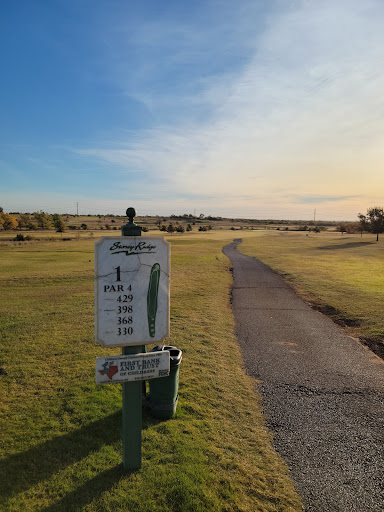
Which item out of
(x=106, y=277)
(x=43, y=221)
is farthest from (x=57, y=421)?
(x=43, y=221)

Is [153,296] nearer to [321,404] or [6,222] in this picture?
[321,404]

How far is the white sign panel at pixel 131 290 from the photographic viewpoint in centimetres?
411

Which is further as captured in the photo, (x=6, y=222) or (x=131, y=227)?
(x=6, y=222)

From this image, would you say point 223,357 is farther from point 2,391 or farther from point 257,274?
point 257,274

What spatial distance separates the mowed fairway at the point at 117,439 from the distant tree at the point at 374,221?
78741mm

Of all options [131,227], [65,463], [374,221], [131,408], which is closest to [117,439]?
[65,463]

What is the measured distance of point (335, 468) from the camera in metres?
4.70

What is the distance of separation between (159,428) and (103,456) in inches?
43.4

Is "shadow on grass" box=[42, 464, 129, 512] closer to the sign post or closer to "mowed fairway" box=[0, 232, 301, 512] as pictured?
"mowed fairway" box=[0, 232, 301, 512]

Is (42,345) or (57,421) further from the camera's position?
(42,345)

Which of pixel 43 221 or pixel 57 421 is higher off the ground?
pixel 43 221

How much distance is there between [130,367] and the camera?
419 cm

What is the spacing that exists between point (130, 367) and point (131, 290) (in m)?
1.09

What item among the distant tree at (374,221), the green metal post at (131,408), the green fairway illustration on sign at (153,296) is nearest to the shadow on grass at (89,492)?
the green metal post at (131,408)
